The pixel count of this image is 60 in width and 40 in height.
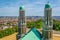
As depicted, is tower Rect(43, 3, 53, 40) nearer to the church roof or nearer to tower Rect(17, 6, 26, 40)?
the church roof

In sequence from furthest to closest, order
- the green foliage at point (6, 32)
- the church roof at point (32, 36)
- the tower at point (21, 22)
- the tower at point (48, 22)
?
the green foliage at point (6, 32) < the tower at point (21, 22) < the church roof at point (32, 36) < the tower at point (48, 22)

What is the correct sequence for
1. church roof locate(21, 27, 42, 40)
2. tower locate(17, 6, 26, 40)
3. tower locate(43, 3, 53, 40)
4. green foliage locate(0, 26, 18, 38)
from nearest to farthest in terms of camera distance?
tower locate(43, 3, 53, 40) → church roof locate(21, 27, 42, 40) → tower locate(17, 6, 26, 40) → green foliage locate(0, 26, 18, 38)

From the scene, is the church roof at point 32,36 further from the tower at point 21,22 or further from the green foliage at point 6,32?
the green foliage at point 6,32

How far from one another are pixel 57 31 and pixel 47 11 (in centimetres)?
3746

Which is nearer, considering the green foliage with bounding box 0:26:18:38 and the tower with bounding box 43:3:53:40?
the tower with bounding box 43:3:53:40

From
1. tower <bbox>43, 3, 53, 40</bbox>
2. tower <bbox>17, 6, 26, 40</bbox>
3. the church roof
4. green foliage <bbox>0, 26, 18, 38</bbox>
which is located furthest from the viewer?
green foliage <bbox>0, 26, 18, 38</bbox>

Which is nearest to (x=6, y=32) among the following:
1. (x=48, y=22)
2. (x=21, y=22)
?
(x=21, y=22)

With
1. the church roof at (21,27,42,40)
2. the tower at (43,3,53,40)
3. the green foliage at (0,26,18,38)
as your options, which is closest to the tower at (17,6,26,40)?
the church roof at (21,27,42,40)

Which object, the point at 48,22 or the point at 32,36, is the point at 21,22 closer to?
the point at 32,36

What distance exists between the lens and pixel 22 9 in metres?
17.0

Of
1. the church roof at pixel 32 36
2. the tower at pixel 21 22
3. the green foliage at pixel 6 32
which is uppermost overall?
the tower at pixel 21 22

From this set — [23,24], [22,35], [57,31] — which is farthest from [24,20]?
[57,31]

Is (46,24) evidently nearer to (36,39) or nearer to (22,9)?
(36,39)

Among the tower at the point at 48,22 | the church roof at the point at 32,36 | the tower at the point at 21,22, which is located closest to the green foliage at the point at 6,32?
the tower at the point at 21,22
